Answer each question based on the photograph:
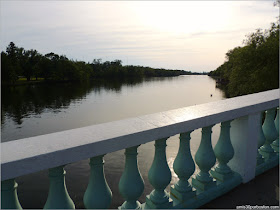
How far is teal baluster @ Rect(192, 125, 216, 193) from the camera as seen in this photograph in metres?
2.26

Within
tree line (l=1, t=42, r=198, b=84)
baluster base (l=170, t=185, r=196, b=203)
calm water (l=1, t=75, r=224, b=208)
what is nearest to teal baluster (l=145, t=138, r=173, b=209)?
baluster base (l=170, t=185, r=196, b=203)

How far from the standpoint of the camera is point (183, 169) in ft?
6.86

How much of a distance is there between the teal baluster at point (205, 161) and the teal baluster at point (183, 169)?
17 cm

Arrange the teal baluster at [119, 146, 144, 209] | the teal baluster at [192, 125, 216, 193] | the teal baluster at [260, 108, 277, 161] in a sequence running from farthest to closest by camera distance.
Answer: the teal baluster at [260, 108, 277, 161] < the teal baluster at [192, 125, 216, 193] < the teal baluster at [119, 146, 144, 209]

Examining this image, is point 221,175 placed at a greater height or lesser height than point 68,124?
greater

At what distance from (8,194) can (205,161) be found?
1.65 metres

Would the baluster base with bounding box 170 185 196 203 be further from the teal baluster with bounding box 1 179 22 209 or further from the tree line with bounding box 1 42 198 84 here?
the tree line with bounding box 1 42 198 84

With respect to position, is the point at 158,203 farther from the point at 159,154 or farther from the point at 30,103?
the point at 30,103

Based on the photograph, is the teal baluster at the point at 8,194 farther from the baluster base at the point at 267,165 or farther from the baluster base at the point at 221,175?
the baluster base at the point at 267,165

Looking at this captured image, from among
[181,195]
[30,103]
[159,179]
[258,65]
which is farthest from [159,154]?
[30,103]

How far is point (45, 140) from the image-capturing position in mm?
1390

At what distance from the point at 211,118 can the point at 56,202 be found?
1330 mm

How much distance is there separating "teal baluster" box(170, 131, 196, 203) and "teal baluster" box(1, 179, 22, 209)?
127 centimetres

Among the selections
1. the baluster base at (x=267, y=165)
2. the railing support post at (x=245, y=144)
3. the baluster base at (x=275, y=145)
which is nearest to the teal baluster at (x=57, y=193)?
the railing support post at (x=245, y=144)
